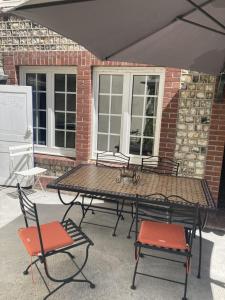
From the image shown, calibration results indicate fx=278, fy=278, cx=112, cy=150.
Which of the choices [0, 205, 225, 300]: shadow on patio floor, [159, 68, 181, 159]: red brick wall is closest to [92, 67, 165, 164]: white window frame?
[159, 68, 181, 159]: red brick wall

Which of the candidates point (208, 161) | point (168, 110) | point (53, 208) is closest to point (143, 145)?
point (168, 110)

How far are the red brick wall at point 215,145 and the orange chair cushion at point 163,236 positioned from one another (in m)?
1.66

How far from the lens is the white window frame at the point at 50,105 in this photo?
497cm

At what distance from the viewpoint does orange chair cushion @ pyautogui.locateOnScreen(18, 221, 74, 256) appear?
2418mm

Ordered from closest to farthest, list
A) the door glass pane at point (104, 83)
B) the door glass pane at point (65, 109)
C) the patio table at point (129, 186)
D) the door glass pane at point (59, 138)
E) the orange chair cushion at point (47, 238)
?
the orange chair cushion at point (47, 238) < the patio table at point (129, 186) < the door glass pane at point (104, 83) < the door glass pane at point (65, 109) < the door glass pane at point (59, 138)

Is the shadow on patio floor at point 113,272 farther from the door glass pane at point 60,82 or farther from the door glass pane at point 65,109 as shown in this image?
the door glass pane at point 60,82

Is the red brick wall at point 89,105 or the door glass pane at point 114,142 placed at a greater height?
the red brick wall at point 89,105

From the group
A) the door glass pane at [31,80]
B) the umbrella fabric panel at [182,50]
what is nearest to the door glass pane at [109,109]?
the door glass pane at [31,80]

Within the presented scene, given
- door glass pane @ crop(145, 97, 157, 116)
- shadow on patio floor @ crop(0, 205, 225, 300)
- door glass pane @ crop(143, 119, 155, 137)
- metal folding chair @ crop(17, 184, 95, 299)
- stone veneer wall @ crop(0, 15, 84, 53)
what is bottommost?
shadow on patio floor @ crop(0, 205, 225, 300)

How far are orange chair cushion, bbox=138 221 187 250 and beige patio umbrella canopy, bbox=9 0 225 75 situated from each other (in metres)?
1.76

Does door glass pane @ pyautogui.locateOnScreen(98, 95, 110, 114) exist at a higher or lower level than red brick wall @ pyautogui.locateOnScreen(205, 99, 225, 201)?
higher

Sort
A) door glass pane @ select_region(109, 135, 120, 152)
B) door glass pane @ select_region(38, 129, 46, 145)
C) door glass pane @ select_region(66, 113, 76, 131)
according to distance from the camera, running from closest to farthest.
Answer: door glass pane @ select_region(109, 135, 120, 152), door glass pane @ select_region(66, 113, 76, 131), door glass pane @ select_region(38, 129, 46, 145)

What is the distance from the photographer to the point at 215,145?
13.6 feet

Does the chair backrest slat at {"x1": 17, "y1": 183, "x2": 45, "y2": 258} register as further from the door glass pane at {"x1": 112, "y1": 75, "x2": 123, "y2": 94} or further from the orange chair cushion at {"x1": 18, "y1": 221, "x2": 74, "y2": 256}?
the door glass pane at {"x1": 112, "y1": 75, "x2": 123, "y2": 94}
